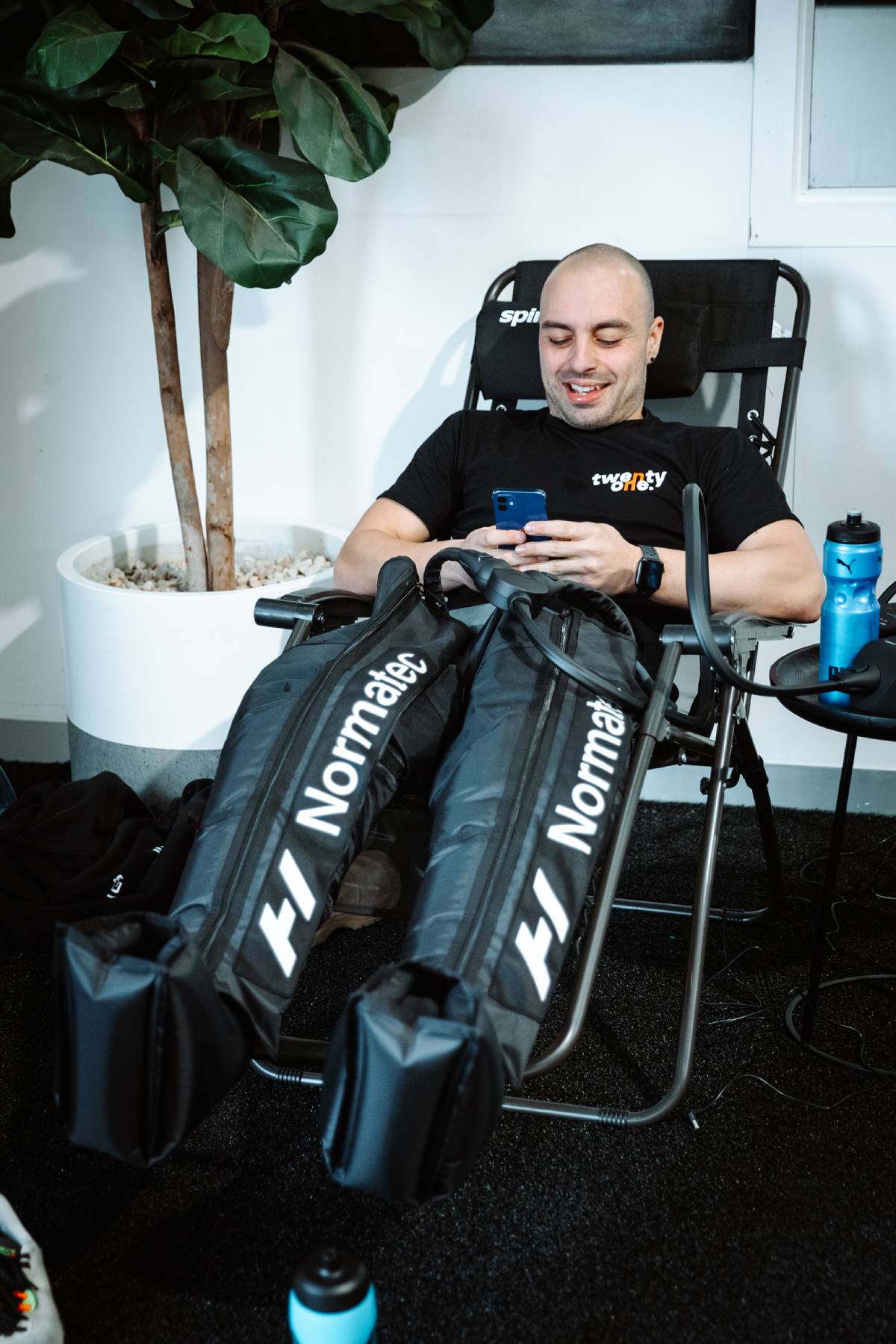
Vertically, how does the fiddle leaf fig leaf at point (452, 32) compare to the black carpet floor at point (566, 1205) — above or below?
above

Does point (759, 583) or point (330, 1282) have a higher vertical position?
point (759, 583)

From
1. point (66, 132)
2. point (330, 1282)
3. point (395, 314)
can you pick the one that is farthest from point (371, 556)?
point (330, 1282)

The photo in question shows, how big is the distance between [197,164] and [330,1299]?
170 cm

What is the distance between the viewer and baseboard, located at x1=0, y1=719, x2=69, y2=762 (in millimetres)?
2957

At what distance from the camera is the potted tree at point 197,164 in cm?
198

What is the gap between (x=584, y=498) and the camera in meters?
2.14

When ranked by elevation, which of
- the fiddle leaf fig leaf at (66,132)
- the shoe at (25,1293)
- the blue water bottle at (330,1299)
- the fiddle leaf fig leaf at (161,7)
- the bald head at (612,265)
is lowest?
the shoe at (25,1293)

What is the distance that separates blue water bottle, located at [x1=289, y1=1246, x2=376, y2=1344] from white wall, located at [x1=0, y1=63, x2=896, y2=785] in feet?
5.94

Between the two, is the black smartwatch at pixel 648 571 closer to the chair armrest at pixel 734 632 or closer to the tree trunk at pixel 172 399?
the chair armrest at pixel 734 632

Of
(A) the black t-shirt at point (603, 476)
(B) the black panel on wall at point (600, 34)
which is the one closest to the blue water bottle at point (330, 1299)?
(A) the black t-shirt at point (603, 476)

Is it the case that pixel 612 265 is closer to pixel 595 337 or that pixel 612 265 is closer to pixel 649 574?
pixel 595 337

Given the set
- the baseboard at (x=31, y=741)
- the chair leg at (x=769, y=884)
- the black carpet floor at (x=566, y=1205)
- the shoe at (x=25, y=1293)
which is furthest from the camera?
the baseboard at (x=31, y=741)

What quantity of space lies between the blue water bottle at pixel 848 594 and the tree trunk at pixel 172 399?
1283mm

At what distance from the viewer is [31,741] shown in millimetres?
2967
